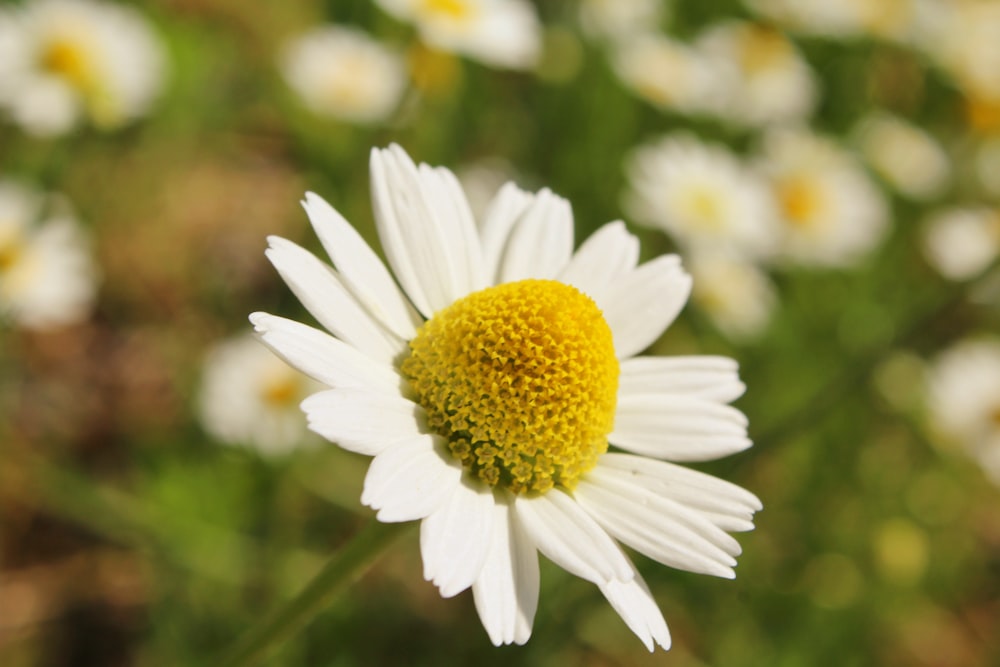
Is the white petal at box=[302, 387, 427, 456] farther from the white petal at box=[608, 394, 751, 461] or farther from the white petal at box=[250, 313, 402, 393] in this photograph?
the white petal at box=[608, 394, 751, 461]

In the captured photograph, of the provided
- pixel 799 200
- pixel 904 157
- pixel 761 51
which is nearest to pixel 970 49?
pixel 904 157

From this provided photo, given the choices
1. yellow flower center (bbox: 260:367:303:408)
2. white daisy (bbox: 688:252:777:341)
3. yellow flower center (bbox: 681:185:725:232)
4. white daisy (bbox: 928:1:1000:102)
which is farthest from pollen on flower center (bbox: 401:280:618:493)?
white daisy (bbox: 928:1:1000:102)

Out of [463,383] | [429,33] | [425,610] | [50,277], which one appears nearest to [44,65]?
Answer: [50,277]

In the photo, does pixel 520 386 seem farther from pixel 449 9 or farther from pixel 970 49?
pixel 970 49

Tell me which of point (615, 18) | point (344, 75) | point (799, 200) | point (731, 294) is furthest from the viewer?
point (615, 18)

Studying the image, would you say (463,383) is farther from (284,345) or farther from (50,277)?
(50,277)
